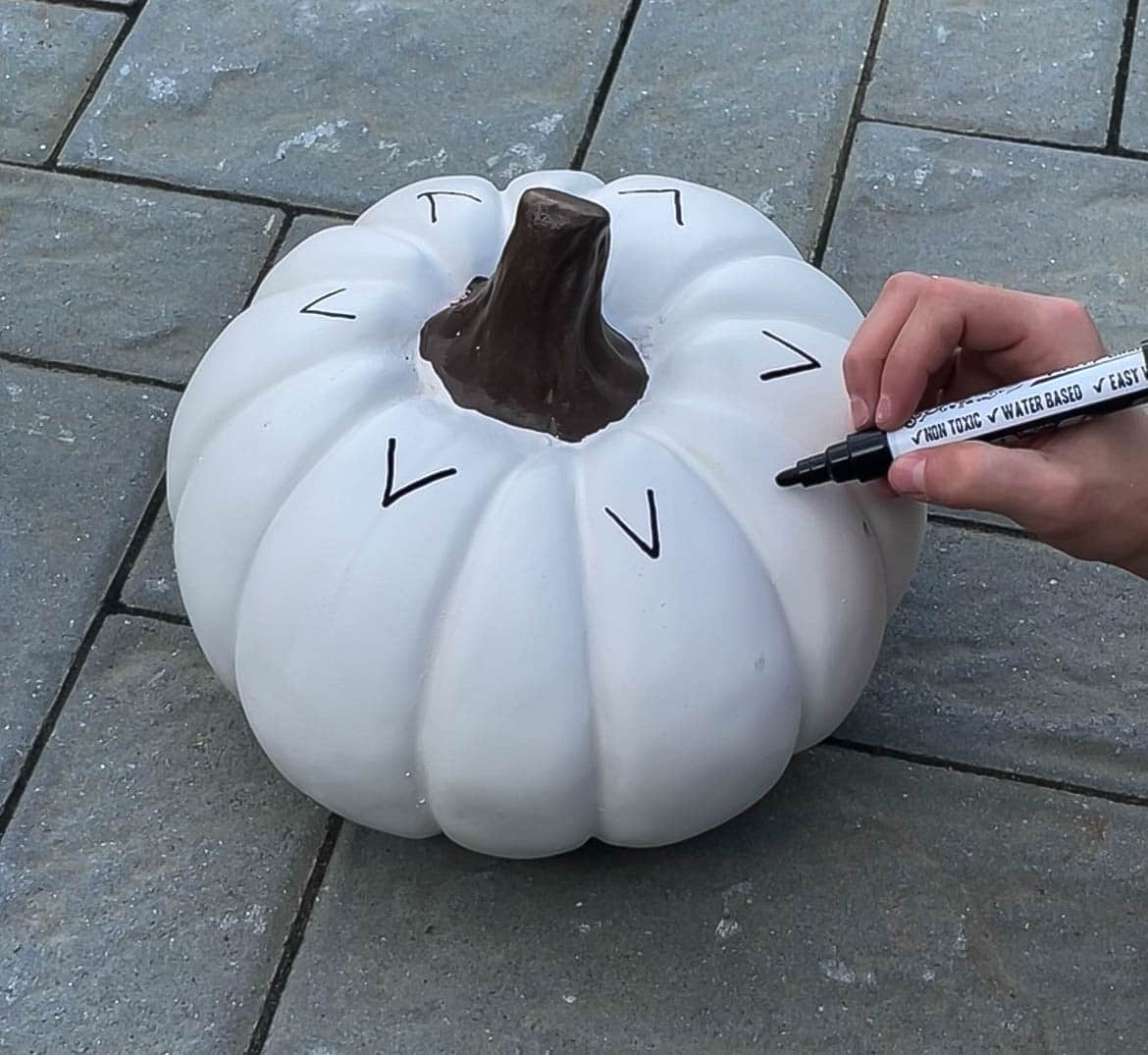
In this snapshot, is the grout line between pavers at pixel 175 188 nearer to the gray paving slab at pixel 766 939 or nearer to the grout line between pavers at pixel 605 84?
the grout line between pavers at pixel 605 84

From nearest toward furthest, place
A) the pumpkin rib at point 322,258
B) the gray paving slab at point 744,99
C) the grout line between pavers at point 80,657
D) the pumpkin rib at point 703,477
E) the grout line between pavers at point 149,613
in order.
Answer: the pumpkin rib at point 703,477 → the pumpkin rib at point 322,258 → the grout line between pavers at point 80,657 → the grout line between pavers at point 149,613 → the gray paving slab at point 744,99

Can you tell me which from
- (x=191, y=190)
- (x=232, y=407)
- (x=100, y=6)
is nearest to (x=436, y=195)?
(x=232, y=407)

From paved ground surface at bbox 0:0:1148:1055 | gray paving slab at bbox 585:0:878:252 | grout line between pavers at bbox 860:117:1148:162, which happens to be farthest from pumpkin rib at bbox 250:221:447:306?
grout line between pavers at bbox 860:117:1148:162

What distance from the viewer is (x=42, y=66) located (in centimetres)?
205

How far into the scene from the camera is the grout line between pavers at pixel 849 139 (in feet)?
6.08

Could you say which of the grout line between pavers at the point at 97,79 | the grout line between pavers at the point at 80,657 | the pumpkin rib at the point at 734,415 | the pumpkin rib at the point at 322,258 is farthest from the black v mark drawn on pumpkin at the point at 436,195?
the grout line between pavers at the point at 97,79

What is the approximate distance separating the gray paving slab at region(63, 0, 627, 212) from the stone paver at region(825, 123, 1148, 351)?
15.6 inches

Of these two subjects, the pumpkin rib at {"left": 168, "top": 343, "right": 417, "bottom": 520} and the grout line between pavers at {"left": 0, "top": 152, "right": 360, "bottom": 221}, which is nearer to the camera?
the pumpkin rib at {"left": 168, "top": 343, "right": 417, "bottom": 520}

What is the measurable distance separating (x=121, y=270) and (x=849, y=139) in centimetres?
94

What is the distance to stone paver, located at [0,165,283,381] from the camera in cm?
174

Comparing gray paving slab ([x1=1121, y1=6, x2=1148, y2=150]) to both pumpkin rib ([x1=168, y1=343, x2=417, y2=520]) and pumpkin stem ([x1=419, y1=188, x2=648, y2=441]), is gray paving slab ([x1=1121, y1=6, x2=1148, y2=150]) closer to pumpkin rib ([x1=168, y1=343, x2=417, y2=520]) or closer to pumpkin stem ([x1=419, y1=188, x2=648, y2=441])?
pumpkin stem ([x1=419, y1=188, x2=648, y2=441])

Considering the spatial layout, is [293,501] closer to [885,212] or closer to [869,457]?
[869,457]

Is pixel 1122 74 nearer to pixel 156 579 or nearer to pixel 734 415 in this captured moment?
pixel 734 415

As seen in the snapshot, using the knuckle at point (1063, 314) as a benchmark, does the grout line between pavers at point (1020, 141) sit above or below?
below
